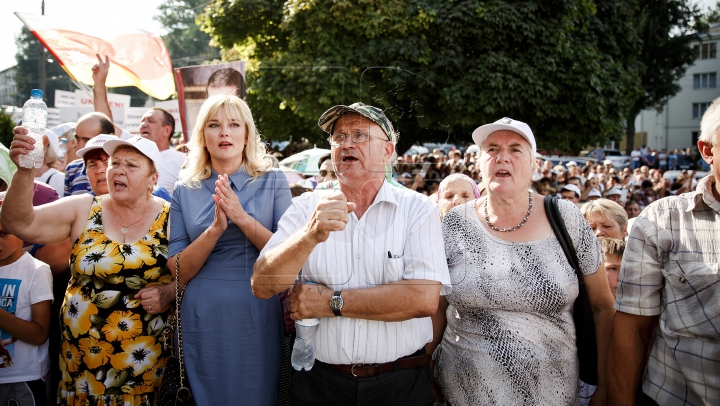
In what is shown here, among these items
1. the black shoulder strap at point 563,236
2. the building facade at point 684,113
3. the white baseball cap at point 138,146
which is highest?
the building facade at point 684,113

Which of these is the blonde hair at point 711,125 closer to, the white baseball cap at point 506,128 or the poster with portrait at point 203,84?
the white baseball cap at point 506,128

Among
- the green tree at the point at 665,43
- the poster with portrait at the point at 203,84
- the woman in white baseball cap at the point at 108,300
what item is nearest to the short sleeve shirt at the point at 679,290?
the poster with portrait at the point at 203,84

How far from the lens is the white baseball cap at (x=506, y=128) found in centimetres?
215

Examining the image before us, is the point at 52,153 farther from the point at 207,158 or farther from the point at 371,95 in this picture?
the point at 371,95

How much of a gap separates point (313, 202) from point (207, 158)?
70 cm

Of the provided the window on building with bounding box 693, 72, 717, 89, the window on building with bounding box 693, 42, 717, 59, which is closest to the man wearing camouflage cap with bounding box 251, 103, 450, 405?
the window on building with bounding box 693, 72, 717, 89

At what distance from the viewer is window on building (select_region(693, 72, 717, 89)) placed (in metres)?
23.4

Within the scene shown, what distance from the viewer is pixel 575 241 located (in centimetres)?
216

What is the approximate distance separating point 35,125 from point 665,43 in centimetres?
2766

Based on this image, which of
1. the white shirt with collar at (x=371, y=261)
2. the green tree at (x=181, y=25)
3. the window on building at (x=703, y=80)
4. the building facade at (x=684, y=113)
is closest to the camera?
the white shirt with collar at (x=371, y=261)

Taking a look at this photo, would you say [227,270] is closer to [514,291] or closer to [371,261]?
[371,261]

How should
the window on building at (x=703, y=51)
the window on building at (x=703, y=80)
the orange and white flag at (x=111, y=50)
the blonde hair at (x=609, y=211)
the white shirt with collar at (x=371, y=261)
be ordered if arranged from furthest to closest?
the window on building at (x=703, y=51), the window on building at (x=703, y=80), the orange and white flag at (x=111, y=50), the blonde hair at (x=609, y=211), the white shirt with collar at (x=371, y=261)

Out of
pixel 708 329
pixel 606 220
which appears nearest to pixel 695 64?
pixel 606 220

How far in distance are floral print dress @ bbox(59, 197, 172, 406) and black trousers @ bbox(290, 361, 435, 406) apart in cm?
86
